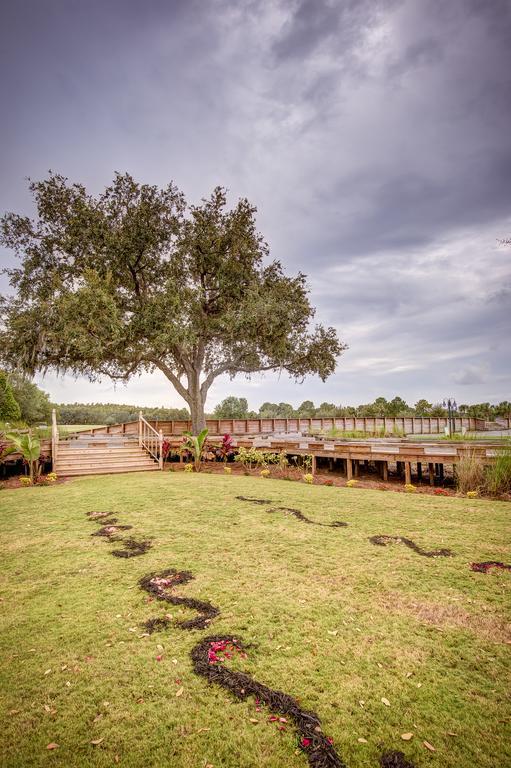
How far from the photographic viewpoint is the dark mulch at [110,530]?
6156 millimetres

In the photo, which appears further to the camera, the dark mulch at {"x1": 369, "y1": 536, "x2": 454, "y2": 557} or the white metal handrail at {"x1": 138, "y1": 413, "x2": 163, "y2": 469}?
the white metal handrail at {"x1": 138, "y1": 413, "x2": 163, "y2": 469}

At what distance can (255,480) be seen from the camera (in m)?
11.6

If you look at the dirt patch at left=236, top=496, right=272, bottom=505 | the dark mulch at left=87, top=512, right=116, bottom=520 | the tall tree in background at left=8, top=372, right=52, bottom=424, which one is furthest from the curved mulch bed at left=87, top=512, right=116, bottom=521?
the tall tree in background at left=8, top=372, right=52, bottom=424

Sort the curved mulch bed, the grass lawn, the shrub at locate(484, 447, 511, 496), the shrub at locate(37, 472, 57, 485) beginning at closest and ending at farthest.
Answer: the grass lawn < the curved mulch bed < the shrub at locate(484, 447, 511, 496) < the shrub at locate(37, 472, 57, 485)

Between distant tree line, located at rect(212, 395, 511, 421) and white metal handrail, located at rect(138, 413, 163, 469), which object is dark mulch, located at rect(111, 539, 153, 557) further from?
distant tree line, located at rect(212, 395, 511, 421)

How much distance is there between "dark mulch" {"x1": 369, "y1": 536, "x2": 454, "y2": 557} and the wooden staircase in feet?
36.1

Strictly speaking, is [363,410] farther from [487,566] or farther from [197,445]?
[487,566]

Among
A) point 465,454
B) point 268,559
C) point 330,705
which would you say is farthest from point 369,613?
point 465,454

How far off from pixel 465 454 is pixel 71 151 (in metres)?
19.0

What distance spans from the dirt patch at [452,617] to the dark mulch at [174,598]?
5.48 feet

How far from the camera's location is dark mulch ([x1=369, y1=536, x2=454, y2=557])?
500 centimetres

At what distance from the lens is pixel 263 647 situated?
3.03 m

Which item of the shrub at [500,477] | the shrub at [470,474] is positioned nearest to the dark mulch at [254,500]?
the shrub at [470,474]

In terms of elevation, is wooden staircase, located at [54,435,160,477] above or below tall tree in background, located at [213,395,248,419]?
below
